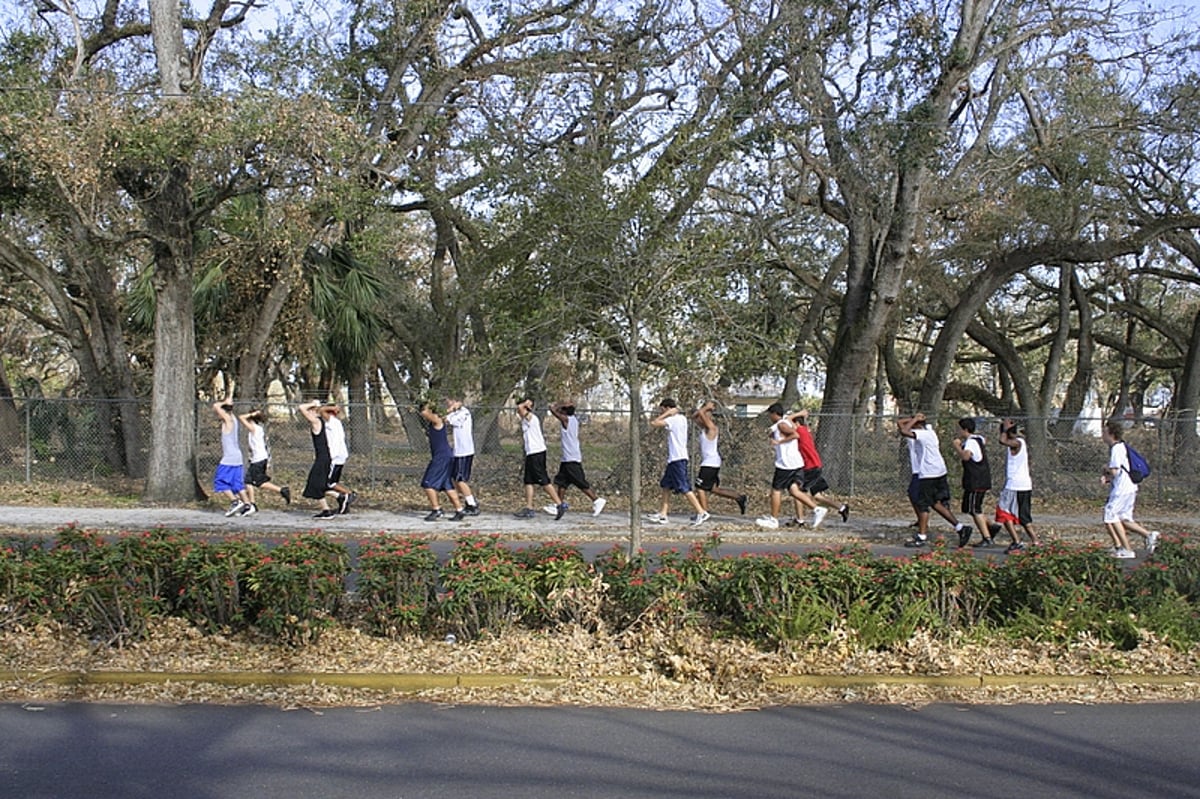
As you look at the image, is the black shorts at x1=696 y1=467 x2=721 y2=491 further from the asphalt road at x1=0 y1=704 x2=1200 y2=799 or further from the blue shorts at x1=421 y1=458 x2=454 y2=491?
the asphalt road at x1=0 y1=704 x2=1200 y2=799

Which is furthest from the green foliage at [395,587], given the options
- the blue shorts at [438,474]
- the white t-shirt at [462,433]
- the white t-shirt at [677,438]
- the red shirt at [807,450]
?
the red shirt at [807,450]

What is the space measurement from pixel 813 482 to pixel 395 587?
8.91 metres

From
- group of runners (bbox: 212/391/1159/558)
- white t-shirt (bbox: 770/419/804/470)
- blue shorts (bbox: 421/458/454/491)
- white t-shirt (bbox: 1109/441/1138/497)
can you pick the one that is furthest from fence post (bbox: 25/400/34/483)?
white t-shirt (bbox: 1109/441/1138/497)

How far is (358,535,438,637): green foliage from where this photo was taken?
7559 mm

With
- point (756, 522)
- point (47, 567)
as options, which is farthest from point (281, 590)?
point (756, 522)

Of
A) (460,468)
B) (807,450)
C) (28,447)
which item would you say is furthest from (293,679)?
(28,447)

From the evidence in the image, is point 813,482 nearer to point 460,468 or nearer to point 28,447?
point 460,468

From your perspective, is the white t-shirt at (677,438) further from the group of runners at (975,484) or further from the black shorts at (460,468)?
Result: the group of runners at (975,484)

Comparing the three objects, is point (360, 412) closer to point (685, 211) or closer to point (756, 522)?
point (756, 522)

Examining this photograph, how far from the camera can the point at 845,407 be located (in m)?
19.9

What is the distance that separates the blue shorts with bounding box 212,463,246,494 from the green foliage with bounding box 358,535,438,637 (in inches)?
327

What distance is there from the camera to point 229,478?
50.4 feet

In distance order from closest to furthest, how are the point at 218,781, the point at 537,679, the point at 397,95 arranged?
the point at 218,781
the point at 537,679
the point at 397,95

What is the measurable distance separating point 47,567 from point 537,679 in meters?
3.58
